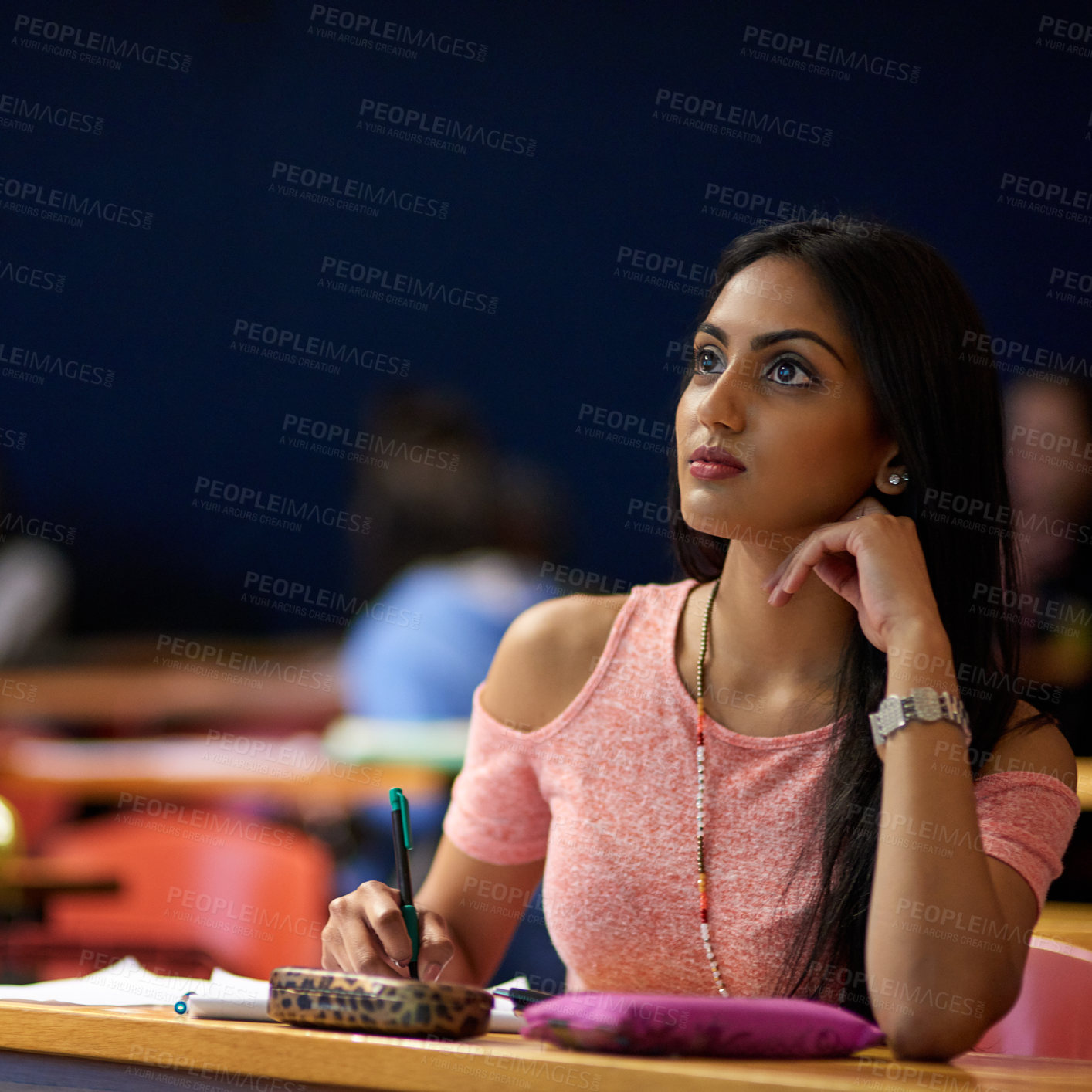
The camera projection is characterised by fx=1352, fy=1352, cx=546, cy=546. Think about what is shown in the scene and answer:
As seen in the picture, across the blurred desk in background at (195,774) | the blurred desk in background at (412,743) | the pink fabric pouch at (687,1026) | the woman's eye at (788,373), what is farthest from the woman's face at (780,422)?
the blurred desk in background at (195,774)

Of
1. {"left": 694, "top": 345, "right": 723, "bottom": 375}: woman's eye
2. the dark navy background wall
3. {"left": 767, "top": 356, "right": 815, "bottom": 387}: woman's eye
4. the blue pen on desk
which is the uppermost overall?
the dark navy background wall

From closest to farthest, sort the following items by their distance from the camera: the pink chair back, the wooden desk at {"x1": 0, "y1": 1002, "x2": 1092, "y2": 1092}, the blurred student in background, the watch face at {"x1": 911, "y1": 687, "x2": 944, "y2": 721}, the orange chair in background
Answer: the wooden desk at {"x1": 0, "y1": 1002, "x2": 1092, "y2": 1092} → the watch face at {"x1": 911, "y1": 687, "x2": 944, "y2": 721} → the pink chair back → the orange chair in background → the blurred student in background

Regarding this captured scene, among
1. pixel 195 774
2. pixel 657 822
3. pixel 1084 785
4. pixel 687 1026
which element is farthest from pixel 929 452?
pixel 195 774

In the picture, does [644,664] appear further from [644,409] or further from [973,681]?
[644,409]

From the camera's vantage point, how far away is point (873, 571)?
144 cm

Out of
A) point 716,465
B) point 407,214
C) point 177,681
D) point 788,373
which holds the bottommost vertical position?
point 177,681

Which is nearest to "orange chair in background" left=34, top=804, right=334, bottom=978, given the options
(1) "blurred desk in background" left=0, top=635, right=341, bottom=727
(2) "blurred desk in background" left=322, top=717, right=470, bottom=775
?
(2) "blurred desk in background" left=322, top=717, right=470, bottom=775

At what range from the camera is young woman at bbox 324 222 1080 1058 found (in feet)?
4.80

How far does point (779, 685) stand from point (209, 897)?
120 cm

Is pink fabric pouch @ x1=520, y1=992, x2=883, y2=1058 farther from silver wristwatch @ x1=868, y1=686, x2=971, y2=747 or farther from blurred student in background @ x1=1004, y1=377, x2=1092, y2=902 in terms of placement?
blurred student in background @ x1=1004, y1=377, x2=1092, y2=902

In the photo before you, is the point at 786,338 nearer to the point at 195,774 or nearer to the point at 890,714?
the point at 890,714

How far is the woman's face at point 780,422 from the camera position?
1554mm

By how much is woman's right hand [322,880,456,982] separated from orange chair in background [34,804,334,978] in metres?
0.93

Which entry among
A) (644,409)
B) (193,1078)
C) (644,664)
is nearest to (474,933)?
(644,664)
